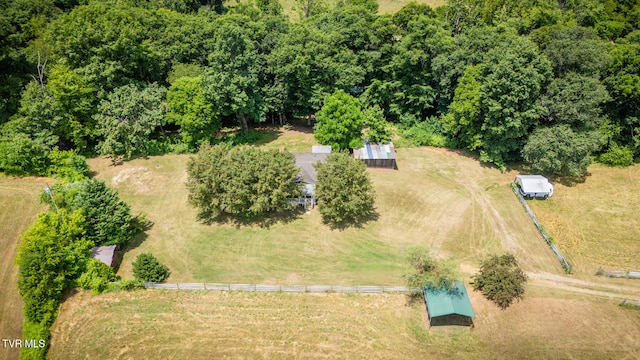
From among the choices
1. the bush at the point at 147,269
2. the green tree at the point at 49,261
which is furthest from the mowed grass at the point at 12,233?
the bush at the point at 147,269

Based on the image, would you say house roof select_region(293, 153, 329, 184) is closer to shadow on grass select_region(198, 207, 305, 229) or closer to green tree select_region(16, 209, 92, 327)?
shadow on grass select_region(198, 207, 305, 229)

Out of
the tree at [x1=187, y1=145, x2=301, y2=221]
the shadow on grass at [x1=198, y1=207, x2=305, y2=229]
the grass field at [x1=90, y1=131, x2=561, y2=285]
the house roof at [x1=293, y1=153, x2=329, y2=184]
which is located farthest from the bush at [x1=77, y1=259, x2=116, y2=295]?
the house roof at [x1=293, y1=153, x2=329, y2=184]

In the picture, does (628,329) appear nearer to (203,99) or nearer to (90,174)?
(203,99)

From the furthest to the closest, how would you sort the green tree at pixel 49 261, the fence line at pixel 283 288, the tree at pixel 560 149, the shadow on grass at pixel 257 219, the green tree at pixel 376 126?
the green tree at pixel 376 126
the tree at pixel 560 149
the shadow on grass at pixel 257 219
the fence line at pixel 283 288
the green tree at pixel 49 261

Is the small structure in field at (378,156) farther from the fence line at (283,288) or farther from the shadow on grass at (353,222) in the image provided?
the fence line at (283,288)

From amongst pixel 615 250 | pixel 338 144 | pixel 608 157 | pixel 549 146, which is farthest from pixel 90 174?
pixel 608 157

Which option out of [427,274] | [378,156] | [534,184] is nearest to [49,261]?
[427,274]

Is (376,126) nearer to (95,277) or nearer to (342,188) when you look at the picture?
(342,188)

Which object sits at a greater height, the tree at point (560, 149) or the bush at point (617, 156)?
the tree at point (560, 149)
